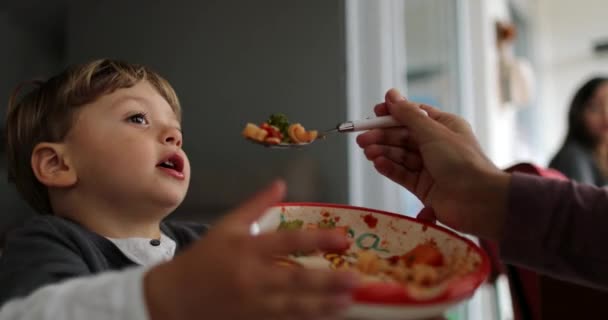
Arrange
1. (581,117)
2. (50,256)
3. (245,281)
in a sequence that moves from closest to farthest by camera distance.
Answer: (245,281)
(50,256)
(581,117)

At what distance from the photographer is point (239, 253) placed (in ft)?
1.07

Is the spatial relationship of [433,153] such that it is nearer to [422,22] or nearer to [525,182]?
[525,182]

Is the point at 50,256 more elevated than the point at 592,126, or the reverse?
the point at 50,256

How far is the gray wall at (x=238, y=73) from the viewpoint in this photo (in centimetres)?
87

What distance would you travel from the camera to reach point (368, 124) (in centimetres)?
71

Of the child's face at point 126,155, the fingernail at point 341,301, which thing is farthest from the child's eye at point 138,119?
the fingernail at point 341,301

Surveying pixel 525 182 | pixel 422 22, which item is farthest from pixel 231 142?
pixel 422 22

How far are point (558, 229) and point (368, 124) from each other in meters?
0.28

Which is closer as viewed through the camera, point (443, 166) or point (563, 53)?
point (443, 166)

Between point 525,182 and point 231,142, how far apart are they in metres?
0.52

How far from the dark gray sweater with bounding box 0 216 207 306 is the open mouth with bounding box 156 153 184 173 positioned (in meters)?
0.12

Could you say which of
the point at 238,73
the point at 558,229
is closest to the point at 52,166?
the point at 238,73

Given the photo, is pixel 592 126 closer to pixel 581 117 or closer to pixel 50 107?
pixel 581 117

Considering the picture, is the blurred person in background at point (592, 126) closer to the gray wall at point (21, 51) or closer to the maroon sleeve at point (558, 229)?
the maroon sleeve at point (558, 229)
